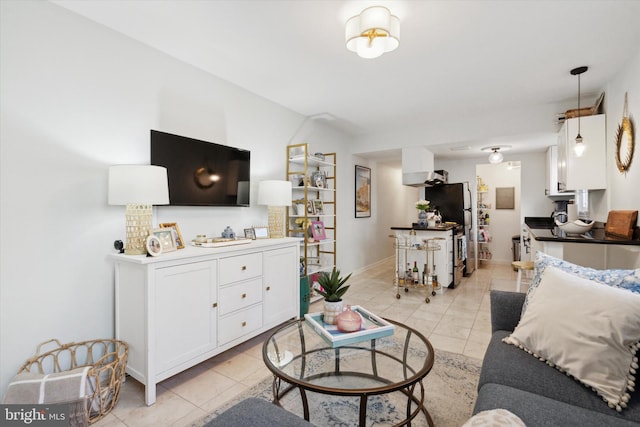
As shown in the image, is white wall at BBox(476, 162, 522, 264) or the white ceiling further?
white wall at BBox(476, 162, 522, 264)

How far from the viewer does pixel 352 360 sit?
1.69 meters

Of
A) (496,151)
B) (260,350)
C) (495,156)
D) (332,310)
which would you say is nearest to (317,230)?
(260,350)

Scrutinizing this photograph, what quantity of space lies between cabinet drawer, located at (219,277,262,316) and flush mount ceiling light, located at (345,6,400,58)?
78.8 inches

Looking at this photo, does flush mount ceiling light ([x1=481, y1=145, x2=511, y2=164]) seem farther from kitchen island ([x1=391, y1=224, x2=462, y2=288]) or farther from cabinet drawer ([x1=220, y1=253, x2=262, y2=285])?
cabinet drawer ([x1=220, y1=253, x2=262, y2=285])

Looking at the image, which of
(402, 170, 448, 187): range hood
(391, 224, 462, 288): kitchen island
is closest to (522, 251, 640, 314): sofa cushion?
(391, 224, 462, 288): kitchen island

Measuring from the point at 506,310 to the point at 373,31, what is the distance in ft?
6.20

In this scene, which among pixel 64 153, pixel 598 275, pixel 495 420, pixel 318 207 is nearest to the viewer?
pixel 495 420

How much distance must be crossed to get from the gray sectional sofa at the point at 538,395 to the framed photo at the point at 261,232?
2269 mm

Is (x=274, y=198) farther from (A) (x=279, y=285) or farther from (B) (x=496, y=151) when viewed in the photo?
(B) (x=496, y=151)

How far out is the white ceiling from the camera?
6.51ft

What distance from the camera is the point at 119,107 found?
2.21 meters

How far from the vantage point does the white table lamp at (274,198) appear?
124 inches

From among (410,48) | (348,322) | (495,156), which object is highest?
(410,48)

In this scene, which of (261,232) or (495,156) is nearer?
(261,232)
